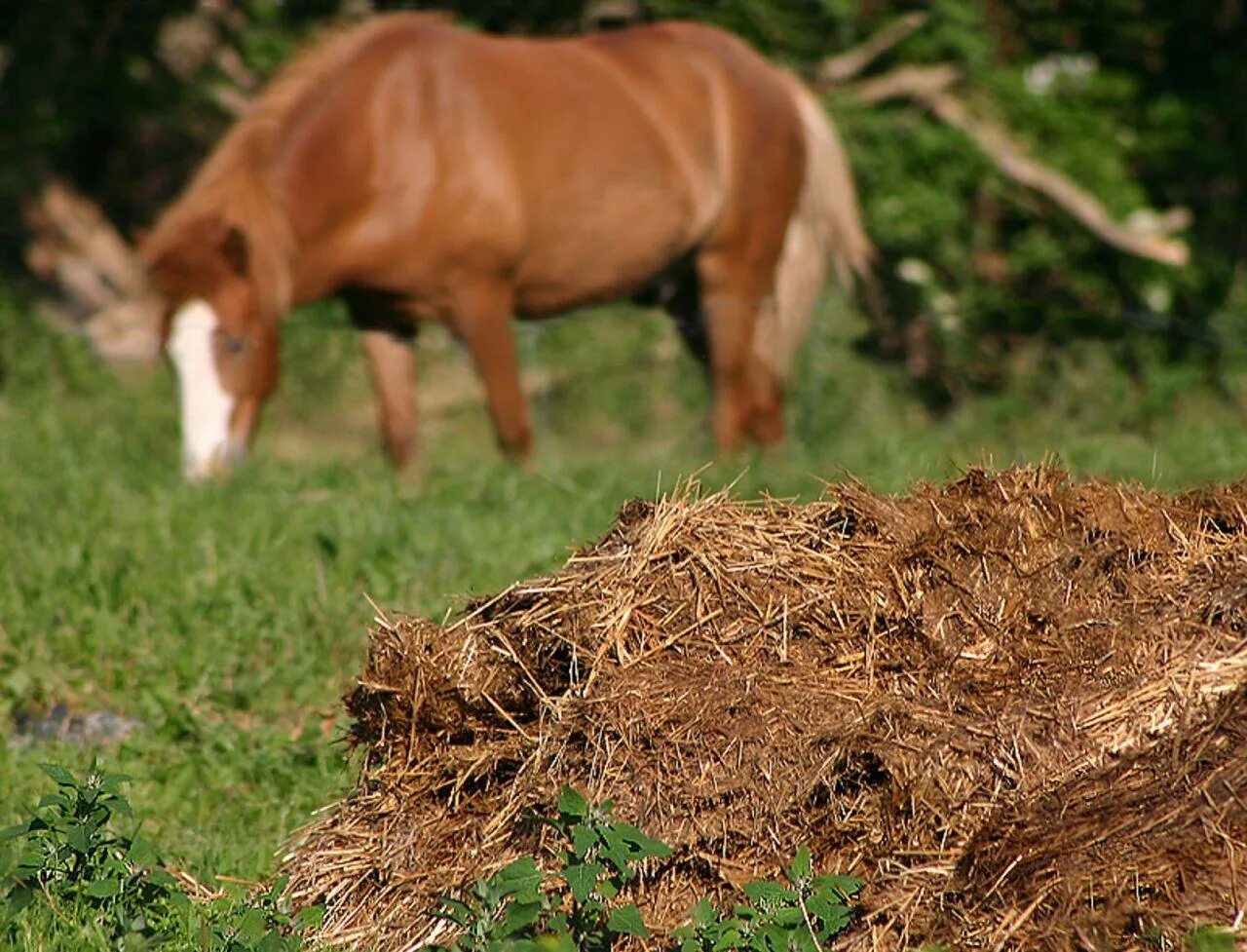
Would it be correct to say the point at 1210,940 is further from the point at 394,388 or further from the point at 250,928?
the point at 394,388

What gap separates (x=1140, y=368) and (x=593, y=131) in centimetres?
399

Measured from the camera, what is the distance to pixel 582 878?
299 centimetres

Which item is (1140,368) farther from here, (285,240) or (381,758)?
(381,758)

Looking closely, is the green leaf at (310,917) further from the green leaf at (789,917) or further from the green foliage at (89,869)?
the green leaf at (789,917)

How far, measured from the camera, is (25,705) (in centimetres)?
507

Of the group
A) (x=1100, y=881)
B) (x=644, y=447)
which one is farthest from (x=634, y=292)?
(x=1100, y=881)

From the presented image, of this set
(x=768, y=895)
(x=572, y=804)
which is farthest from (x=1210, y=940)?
(x=572, y=804)

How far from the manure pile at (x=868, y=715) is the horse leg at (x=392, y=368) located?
496 centimetres

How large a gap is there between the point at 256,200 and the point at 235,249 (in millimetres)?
276

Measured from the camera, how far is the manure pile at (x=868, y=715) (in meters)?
2.99

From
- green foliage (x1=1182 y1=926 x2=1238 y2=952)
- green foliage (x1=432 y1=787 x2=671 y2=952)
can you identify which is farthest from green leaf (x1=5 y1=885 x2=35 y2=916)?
green foliage (x1=1182 y1=926 x2=1238 y2=952)

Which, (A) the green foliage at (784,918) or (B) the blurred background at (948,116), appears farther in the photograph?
(B) the blurred background at (948,116)

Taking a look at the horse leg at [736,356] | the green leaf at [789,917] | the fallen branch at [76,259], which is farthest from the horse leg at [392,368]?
the green leaf at [789,917]

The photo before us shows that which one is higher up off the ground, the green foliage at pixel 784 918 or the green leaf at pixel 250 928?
the green leaf at pixel 250 928
